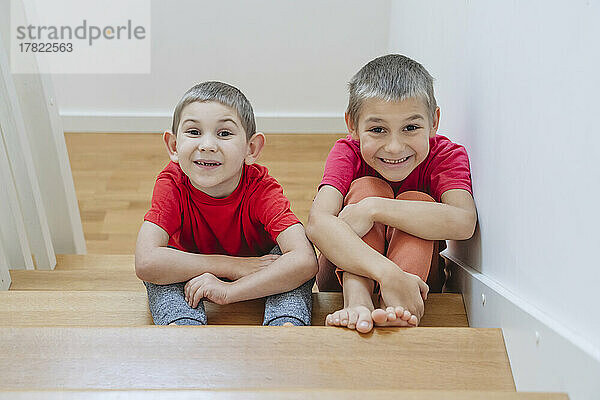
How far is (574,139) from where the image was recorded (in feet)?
3.43

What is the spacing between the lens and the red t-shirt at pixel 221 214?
1.62 meters

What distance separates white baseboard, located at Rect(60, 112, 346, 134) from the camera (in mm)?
3613

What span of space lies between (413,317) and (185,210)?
1.95ft

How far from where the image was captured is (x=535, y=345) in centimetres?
114

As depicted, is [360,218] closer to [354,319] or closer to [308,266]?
[308,266]

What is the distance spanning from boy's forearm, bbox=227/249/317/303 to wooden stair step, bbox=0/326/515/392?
233 millimetres

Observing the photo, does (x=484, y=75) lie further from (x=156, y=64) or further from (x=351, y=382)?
(x=156, y=64)

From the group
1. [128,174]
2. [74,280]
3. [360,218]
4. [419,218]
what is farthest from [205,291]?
[128,174]

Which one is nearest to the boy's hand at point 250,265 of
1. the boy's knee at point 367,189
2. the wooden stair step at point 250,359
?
the boy's knee at point 367,189

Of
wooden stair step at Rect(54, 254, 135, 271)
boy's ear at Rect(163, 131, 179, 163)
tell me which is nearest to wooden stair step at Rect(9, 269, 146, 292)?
wooden stair step at Rect(54, 254, 135, 271)

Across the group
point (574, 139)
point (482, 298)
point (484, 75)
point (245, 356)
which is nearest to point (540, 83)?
point (574, 139)

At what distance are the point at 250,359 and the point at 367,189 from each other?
54 centimetres

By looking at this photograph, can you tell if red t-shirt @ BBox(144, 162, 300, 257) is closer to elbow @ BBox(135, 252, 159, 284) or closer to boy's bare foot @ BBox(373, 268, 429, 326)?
elbow @ BBox(135, 252, 159, 284)

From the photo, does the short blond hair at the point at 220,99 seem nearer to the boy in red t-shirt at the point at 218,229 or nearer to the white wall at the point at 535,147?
the boy in red t-shirt at the point at 218,229
